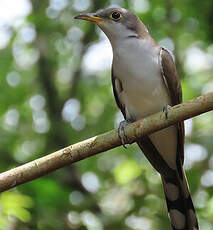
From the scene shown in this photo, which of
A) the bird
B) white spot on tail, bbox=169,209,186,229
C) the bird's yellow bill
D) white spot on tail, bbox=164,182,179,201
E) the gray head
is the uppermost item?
the bird's yellow bill

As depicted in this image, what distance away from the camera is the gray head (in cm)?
470

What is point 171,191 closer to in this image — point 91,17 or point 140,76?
point 140,76

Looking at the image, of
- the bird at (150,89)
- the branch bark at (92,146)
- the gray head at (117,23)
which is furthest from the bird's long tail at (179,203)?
the gray head at (117,23)

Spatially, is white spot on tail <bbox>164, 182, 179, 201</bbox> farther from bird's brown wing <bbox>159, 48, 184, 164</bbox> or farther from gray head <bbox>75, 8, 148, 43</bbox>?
gray head <bbox>75, 8, 148, 43</bbox>

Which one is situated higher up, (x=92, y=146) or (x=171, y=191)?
(x=92, y=146)

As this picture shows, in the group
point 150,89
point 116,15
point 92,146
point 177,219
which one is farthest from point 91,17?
point 177,219

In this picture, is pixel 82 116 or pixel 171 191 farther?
pixel 82 116

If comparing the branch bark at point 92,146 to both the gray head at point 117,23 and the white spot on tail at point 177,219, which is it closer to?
the white spot on tail at point 177,219

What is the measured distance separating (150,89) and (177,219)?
1260mm

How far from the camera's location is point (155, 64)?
174 inches

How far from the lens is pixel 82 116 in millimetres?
7348

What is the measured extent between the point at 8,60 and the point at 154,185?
3401 mm

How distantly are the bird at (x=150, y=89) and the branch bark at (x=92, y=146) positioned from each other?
899mm

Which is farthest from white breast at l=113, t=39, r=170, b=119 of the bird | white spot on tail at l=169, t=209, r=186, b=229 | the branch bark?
the branch bark
